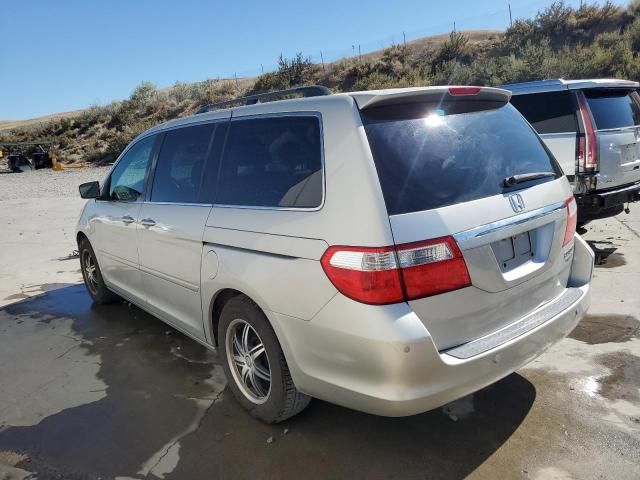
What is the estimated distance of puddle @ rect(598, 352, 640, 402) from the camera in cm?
318

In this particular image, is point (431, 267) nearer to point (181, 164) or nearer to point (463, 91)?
point (463, 91)

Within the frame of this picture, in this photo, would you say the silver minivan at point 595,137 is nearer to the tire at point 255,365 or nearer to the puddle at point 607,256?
the puddle at point 607,256

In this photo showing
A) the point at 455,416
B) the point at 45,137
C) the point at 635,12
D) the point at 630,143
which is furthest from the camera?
the point at 45,137

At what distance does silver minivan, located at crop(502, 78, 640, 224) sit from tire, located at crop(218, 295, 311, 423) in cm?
436

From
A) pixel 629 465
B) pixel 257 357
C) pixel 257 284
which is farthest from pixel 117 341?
pixel 629 465

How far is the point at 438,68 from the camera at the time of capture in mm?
28594

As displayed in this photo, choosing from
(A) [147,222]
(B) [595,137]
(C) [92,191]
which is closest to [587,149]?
(B) [595,137]

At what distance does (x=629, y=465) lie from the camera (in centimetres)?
255

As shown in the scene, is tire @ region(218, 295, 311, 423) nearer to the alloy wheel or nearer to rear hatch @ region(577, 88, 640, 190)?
the alloy wheel

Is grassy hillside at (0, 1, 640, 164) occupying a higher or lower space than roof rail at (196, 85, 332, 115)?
higher

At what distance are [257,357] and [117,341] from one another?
2099mm

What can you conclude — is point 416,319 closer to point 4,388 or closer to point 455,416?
point 455,416

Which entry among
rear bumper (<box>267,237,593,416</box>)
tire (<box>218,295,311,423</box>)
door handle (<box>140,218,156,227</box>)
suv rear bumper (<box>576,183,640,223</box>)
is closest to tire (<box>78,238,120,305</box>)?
door handle (<box>140,218,156,227</box>)

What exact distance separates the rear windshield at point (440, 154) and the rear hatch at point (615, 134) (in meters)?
3.36
